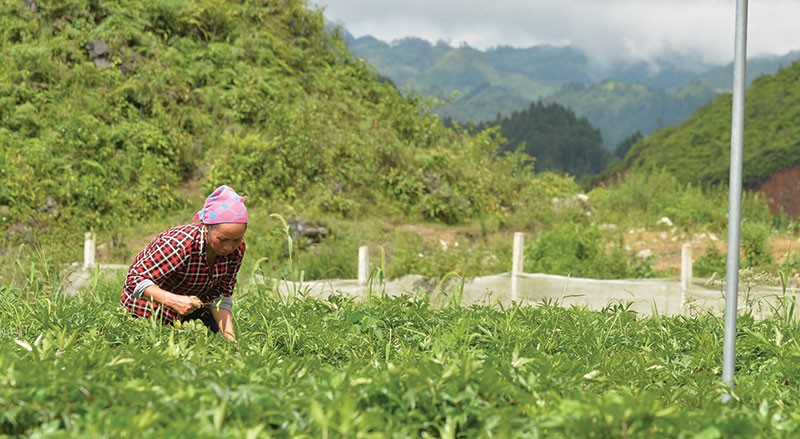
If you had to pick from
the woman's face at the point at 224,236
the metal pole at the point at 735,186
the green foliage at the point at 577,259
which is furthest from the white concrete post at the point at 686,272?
the woman's face at the point at 224,236

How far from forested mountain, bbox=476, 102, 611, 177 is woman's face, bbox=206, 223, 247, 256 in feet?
303

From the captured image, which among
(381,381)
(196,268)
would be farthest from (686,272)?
(381,381)

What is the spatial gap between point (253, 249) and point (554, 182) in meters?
8.23

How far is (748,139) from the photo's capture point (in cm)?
3316

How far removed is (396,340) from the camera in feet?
14.5

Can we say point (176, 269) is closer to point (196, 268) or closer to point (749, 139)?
point (196, 268)

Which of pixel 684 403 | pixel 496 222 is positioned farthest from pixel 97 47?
pixel 684 403

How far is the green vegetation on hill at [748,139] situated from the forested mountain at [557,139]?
58931 millimetres

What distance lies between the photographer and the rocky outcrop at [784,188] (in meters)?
31.1

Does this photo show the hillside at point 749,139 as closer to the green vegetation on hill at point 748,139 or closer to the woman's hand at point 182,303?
the green vegetation on hill at point 748,139

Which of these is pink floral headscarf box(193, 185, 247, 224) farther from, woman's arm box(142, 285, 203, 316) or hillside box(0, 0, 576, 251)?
hillside box(0, 0, 576, 251)

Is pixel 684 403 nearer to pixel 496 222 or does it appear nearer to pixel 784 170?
pixel 496 222

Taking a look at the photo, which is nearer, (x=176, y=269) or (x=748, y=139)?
(x=176, y=269)

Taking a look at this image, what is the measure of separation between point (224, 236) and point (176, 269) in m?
0.40
